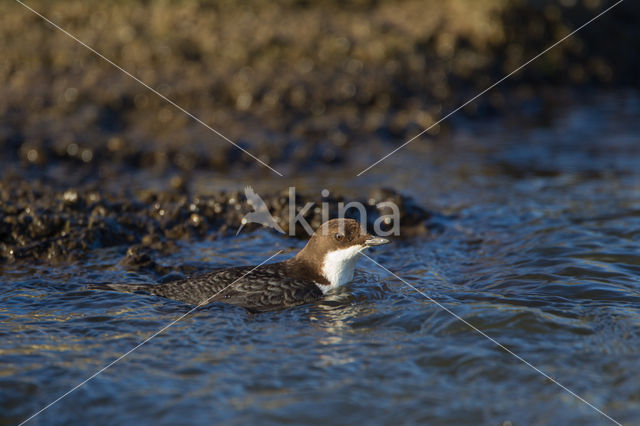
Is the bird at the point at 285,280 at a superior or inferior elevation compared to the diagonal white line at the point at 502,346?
superior

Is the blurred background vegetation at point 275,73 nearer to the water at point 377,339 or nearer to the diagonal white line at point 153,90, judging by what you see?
the diagonal white line at point 153,90

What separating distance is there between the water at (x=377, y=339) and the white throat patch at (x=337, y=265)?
23 cm

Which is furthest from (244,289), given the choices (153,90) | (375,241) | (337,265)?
(153,90)

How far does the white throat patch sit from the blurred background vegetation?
5.43 meters

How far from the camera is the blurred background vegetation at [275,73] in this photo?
557 inches

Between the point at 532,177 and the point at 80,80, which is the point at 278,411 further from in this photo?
the point at 80,80

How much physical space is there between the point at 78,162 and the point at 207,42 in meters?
4.70

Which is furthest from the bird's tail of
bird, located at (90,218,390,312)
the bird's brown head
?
the bird's brown head

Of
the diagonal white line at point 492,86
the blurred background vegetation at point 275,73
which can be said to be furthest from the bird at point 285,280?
the blurred background vegetation at point 275,73

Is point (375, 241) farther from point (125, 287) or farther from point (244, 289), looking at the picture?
point (125, 287)

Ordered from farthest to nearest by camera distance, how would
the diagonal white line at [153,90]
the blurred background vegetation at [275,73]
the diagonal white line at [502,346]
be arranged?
the blurred background vegetation at [275,73]
the diagonal white line at [153,90]
the diagonal white line at [502,346]

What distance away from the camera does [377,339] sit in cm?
690

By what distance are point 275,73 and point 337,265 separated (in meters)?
8.76

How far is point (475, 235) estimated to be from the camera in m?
10.2
